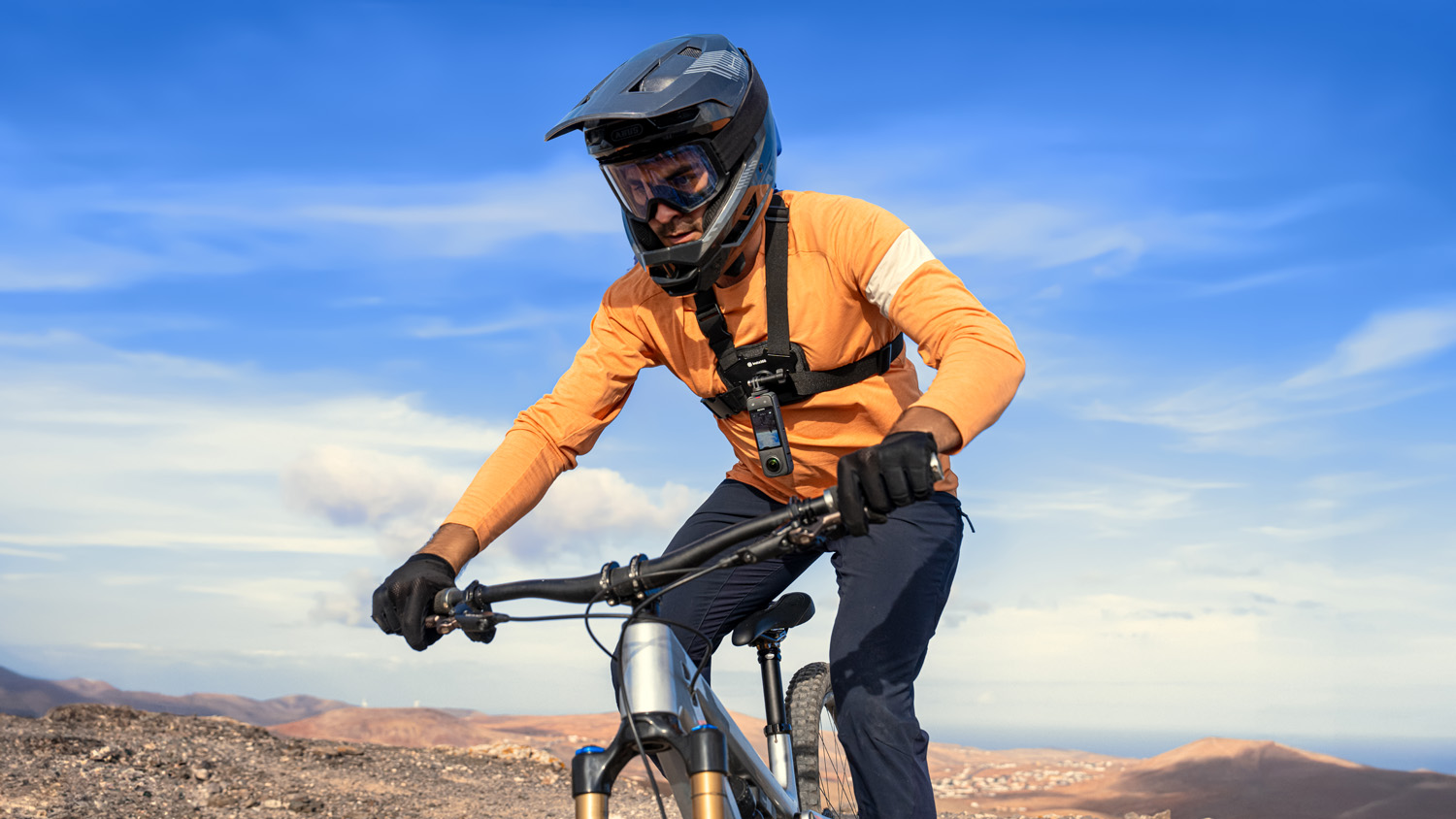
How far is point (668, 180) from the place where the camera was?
12.1 feet

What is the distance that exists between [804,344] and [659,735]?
1.68 m

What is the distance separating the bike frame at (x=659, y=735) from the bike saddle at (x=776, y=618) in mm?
1091

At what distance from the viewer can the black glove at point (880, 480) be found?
250 cm

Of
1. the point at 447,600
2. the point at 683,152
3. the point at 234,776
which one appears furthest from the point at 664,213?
the point at 234,776

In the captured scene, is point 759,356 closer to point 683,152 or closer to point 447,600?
point 683,152

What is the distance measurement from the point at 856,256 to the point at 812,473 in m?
0.86

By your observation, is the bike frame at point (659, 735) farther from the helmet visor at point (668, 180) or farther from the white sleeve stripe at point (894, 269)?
the helmet visor at point (668, 180)

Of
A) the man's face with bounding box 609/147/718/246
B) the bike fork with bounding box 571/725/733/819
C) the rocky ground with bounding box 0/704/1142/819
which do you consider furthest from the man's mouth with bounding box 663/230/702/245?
the rocky ground with bounding box 0/704/1142/819

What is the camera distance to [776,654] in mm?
4375

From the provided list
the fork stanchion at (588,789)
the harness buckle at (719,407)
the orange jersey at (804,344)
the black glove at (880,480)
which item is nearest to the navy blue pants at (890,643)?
the orange jersey at (804,344)

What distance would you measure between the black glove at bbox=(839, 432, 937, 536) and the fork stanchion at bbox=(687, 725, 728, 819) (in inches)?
23.7

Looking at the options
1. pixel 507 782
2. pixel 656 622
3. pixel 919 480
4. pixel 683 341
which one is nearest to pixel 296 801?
pixel 507 782

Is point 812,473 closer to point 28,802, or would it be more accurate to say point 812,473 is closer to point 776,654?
point 776,654

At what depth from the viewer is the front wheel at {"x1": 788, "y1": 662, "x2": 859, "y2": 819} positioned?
4824mm
